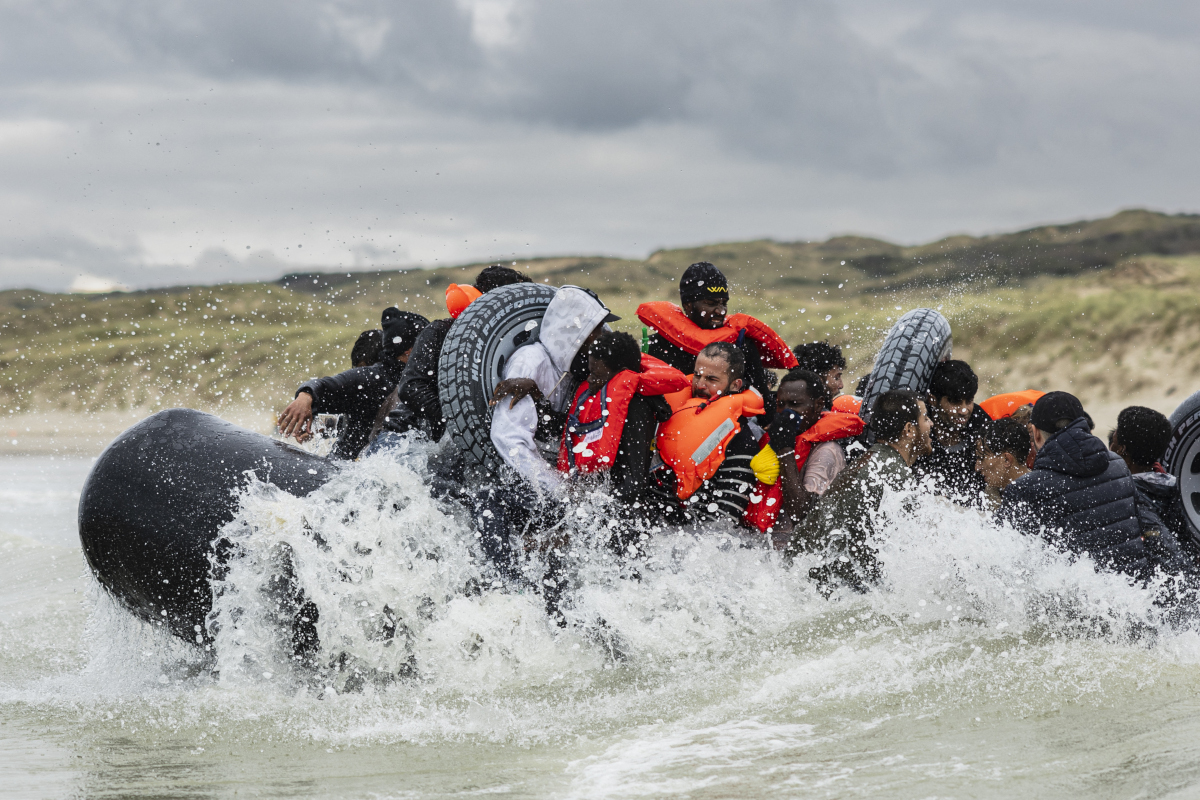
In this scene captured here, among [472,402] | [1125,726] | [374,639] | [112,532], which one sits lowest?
[1125,726]

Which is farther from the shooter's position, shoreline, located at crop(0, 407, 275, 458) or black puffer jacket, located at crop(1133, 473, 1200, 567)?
shoreline, located at crop(0, 407, 275, 458)

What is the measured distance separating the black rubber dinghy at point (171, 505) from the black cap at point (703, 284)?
2.20m

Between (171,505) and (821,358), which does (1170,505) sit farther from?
(171,505)

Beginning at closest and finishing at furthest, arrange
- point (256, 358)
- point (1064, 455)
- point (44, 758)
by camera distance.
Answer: point (44, 758)
point (1064, 455)
point (256, 358)

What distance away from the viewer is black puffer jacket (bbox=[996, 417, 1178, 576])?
509cm

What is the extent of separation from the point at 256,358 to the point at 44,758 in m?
46.1

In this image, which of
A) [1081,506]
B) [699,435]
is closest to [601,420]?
[699,435]

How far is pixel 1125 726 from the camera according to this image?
433cm

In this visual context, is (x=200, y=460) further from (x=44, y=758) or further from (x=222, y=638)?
(x=44, y=758)

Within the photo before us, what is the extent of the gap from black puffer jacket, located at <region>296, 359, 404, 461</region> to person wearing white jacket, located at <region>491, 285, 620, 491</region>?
199 centimetres

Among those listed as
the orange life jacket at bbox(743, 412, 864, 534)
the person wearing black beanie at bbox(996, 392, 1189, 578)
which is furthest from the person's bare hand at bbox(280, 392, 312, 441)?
the person wearing black beanie at bbox(996, 392, 1189, 578)

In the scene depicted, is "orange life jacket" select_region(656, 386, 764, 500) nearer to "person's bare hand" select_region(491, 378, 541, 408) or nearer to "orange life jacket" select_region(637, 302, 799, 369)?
"person's bare hand" select_region(491, 378, 541, 408)

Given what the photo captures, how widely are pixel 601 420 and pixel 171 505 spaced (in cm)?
217

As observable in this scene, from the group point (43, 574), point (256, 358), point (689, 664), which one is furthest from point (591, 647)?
point (256, 358)
